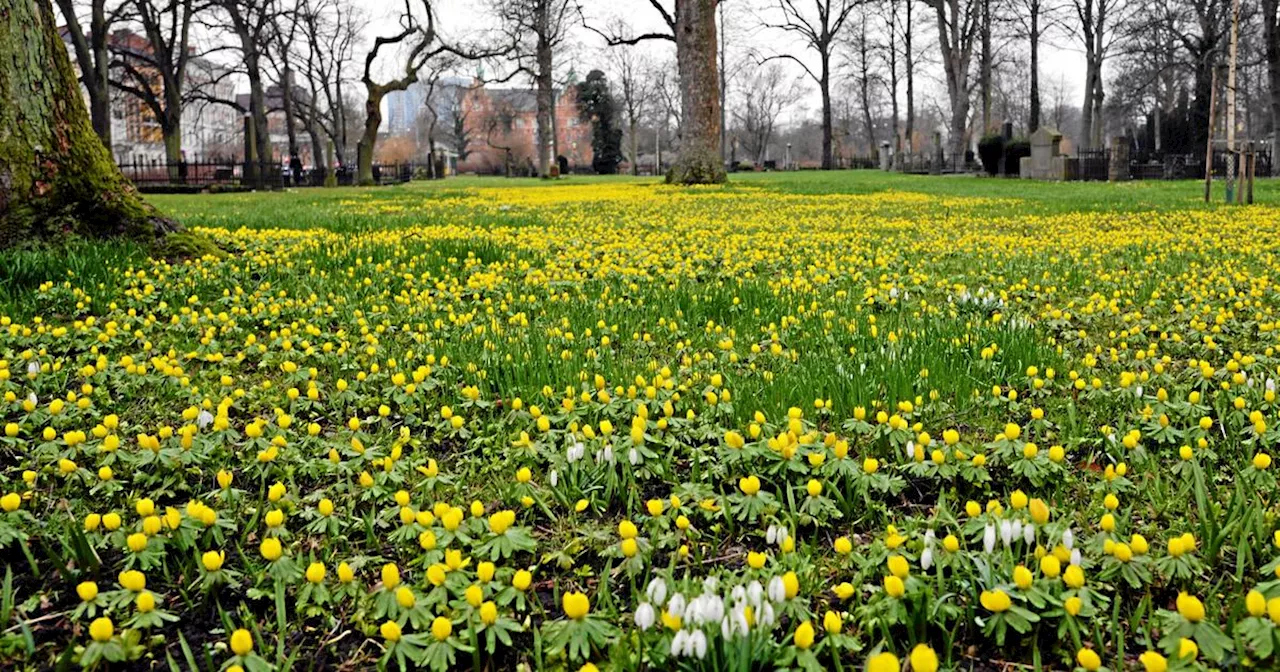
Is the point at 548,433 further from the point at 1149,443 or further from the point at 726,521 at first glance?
the point at 1149,443

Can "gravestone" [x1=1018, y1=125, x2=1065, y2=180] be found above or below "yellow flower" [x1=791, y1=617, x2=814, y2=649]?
above

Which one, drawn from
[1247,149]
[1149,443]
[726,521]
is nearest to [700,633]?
[726,521]

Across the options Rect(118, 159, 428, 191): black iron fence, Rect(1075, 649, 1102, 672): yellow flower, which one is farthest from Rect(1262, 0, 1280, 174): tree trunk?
Rect(1075, 649, 1102, 672): yellow flower

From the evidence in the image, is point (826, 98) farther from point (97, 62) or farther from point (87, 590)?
point (87, 590)

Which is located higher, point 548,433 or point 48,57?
point 48,57

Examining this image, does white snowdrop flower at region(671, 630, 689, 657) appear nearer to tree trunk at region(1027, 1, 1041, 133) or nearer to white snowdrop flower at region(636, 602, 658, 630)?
white snowdrop flower at region(636, 602, 658, 630)

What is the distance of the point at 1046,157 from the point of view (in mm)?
29266

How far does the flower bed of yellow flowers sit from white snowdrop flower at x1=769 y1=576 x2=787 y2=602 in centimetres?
3

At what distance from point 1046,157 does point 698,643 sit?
31624mm

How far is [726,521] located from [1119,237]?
763cm

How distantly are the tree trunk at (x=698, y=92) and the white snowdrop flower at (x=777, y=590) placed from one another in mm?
23402

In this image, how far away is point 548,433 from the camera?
2.78 m

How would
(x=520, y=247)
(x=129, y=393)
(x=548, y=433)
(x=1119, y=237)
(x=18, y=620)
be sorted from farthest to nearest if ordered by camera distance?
(x=1119, y=237)
(x=520, y=247)
(x=129, y=393)
(x=548, y=433)
(x=18, y=620)

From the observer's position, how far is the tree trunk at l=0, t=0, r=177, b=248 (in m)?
5.55
